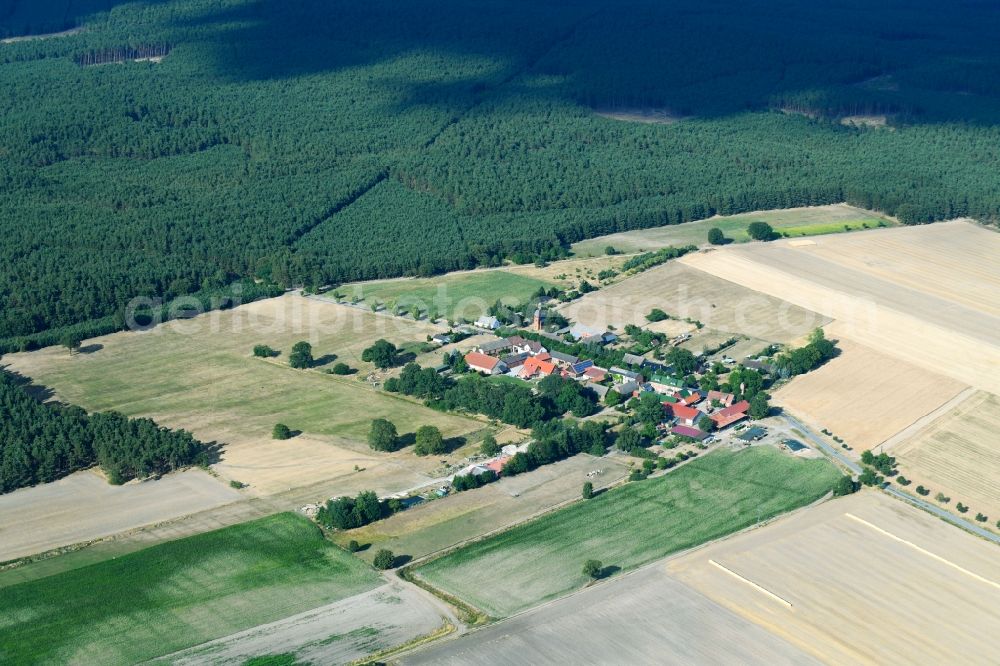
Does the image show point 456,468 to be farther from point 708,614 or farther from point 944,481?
point 944,481

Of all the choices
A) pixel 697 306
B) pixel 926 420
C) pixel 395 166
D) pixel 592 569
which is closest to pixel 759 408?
pixel 926 420

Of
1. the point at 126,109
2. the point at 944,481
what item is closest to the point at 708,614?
the point at 944,481

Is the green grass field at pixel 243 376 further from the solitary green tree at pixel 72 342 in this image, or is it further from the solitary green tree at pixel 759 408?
the solitary green tree at pixel 759 408

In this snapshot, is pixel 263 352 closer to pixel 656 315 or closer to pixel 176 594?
pixel 656 315

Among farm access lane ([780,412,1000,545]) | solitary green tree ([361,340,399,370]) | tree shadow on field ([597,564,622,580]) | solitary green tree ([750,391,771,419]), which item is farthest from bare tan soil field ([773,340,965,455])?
solitary green tree ([361,340,399,370])

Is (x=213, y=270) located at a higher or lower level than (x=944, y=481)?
higher

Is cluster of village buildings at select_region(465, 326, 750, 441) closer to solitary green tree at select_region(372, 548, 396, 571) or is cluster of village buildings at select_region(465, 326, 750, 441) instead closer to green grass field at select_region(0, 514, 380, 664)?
solitary green tree at select_region(372, 548, 396, 571)
